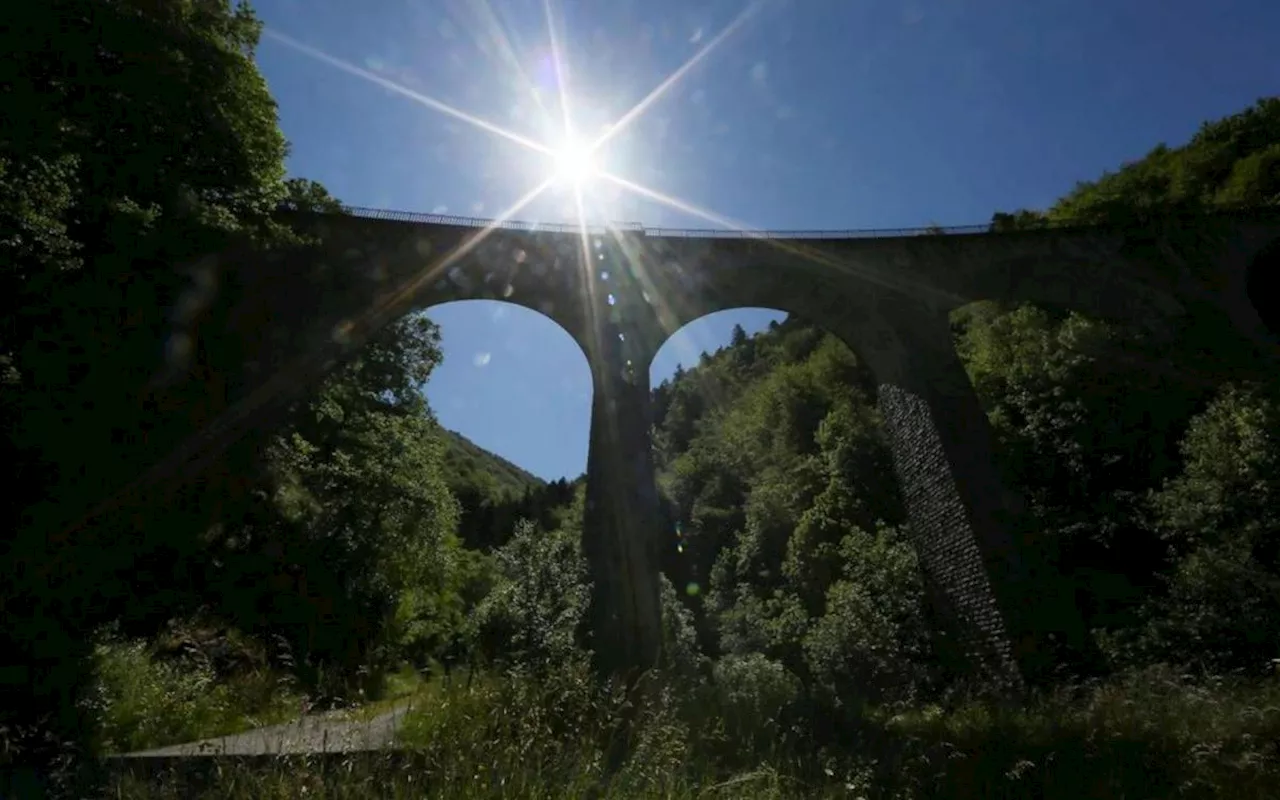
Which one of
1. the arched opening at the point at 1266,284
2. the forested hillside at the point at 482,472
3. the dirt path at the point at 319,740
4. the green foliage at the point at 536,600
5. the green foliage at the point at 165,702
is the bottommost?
the dirt path at the point at 319,740

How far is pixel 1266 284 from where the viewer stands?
16625 millimetres

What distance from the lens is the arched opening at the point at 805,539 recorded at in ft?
51.4

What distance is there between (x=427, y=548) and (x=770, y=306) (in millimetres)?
12410

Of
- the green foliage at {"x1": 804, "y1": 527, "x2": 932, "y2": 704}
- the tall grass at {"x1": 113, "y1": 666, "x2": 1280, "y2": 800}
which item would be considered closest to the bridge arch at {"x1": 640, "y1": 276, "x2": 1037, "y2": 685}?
the green foliage at {"x1": 804, "y1": 527, "x2": 932, "y2": 704}

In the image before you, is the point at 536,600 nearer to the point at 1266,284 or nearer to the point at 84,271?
the point at 84,271

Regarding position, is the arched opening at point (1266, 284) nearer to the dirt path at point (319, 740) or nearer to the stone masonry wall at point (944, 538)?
the stone masonry wall at point (944, 538)

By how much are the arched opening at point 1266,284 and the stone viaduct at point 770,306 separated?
0.20ft

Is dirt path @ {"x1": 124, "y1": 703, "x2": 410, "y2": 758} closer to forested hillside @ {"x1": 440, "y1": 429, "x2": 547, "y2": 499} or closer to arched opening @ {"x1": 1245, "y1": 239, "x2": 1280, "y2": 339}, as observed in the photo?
arched opening @ {"x1": 1245, "y1": 239, "x2": 1280, "y2": 339}

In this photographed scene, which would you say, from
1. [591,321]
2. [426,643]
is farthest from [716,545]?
[591,321]

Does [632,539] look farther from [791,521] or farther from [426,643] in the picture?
[426,643]

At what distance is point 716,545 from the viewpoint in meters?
36.5

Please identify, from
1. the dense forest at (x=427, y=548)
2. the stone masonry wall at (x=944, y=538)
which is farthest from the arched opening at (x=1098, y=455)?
the stone masonry wall at (x=944, y=538)

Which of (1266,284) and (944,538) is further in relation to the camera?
(1266,284)

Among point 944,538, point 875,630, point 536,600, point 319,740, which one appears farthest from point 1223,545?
point 536,600
